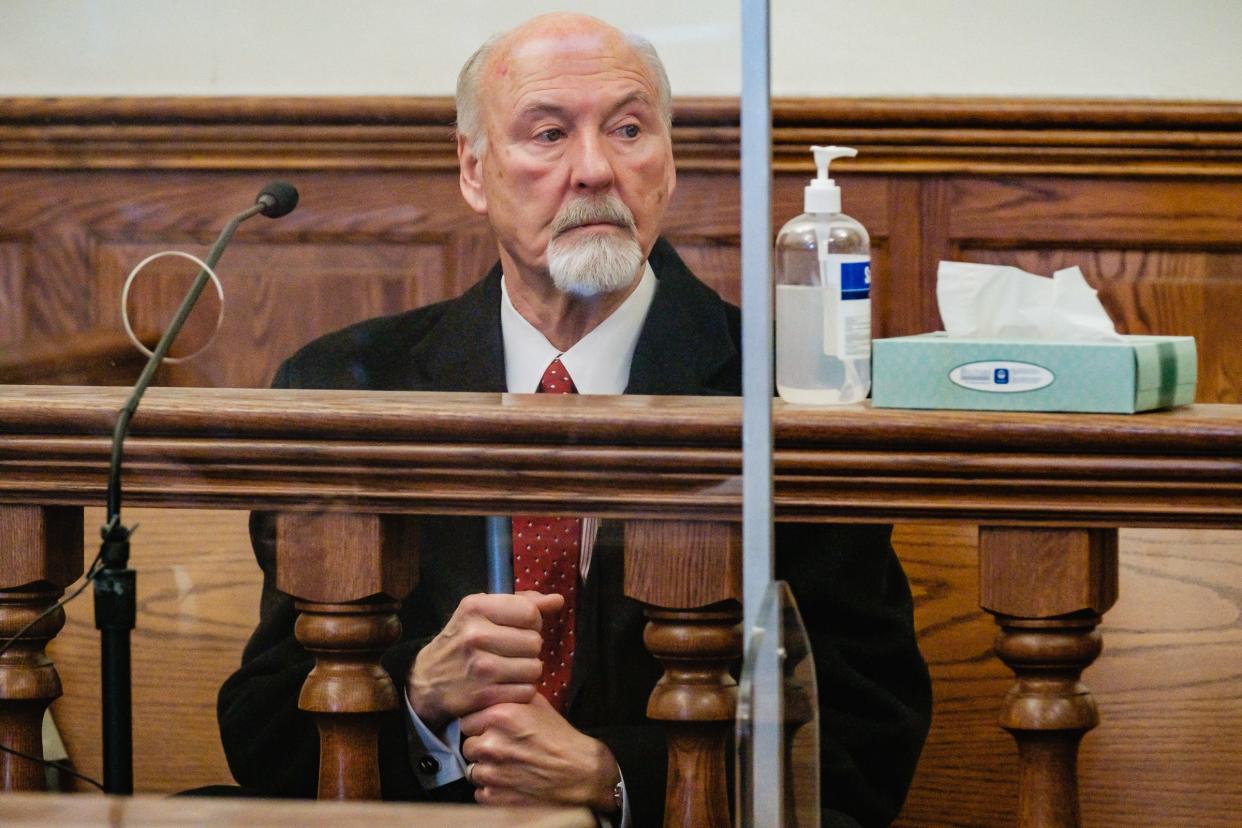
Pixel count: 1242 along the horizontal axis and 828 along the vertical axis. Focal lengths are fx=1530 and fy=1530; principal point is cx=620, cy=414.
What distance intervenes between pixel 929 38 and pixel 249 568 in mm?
1560

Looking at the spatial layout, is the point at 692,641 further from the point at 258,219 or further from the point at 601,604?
the point at 258,219

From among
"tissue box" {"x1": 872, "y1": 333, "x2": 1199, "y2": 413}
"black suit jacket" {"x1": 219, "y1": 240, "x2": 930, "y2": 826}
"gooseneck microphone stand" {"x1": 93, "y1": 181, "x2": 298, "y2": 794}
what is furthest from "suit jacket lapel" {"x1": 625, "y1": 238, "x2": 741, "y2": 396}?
"gooseneck microphone stand" {"x1": 93, "y1": 181, "x2": 298, "y2": 794}

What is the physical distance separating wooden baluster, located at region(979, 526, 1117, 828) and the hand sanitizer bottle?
0.16m

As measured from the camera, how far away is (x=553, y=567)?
3.19ft

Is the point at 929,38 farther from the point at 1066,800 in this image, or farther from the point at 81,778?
the point at 81,778

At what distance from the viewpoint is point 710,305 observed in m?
1.01

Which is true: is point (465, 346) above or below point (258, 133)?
below

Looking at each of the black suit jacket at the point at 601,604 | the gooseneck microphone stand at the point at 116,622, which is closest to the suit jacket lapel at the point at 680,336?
the black suit jacket at the point at 601,604

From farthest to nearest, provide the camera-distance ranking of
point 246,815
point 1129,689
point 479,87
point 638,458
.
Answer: point 1129,689
point 479,87
point 638,458
point 246,815

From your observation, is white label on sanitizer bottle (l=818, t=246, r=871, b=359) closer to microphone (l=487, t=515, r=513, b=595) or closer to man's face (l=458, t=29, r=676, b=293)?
man's face (l=458, t=29, r=676, b=293)

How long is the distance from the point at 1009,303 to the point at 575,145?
0.32 meters

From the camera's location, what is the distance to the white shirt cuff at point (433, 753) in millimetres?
989

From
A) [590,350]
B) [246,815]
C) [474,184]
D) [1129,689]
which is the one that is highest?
[474,184]

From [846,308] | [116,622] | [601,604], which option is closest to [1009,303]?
[846,308]
